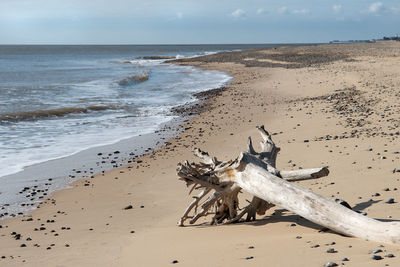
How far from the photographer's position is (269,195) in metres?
6.23

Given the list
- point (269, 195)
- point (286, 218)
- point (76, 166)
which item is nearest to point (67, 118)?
point (76, 166)

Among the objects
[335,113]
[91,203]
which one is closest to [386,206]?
[91,203]

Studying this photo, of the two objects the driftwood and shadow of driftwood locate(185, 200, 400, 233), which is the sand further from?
the driftwood

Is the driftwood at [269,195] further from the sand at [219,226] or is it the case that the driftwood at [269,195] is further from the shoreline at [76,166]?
the shoreline at [76,166]

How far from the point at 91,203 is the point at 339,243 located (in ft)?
16.9

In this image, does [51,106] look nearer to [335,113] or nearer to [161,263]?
[335,113]

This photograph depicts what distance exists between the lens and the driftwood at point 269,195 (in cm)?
510

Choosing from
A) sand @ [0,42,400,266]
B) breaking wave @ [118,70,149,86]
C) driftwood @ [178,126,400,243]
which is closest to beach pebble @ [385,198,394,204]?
sand @ [0,42,400,266]

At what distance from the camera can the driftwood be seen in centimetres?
510

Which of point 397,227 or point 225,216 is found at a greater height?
point 397,227

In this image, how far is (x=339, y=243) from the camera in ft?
16.5

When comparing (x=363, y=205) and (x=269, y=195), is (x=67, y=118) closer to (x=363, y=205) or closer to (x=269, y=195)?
(x=269, y=195)

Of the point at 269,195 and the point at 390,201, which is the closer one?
the point at 269,195

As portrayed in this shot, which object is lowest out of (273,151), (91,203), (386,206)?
(91,203)
